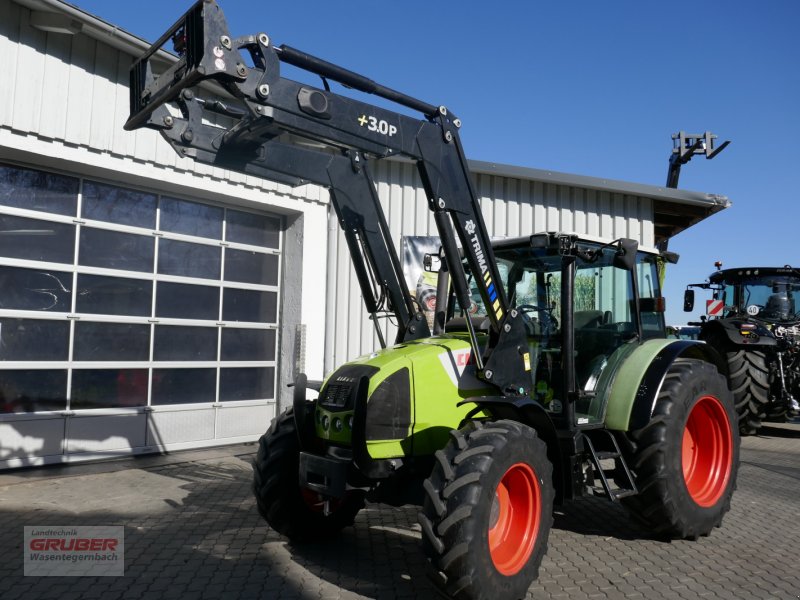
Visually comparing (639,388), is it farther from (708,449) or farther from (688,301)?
(688,301)

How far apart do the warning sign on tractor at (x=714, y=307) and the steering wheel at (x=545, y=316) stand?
7.71 m

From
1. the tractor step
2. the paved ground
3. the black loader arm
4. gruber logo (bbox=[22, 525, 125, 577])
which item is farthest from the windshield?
gruber logo (bbox=[22, 525, 125, 577])

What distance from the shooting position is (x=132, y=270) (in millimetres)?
7961

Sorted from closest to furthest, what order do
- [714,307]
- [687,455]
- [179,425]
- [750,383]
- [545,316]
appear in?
1. [545,316]
2. [687,455]
3. [179,425]
4. [750,383]
5. [714,307]

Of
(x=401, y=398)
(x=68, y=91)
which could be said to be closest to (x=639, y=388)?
(x=401, y=398)

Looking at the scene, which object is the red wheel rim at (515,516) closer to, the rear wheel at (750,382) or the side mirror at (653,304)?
the side mirror at (653,304)

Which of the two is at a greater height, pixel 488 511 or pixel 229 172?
pixel 229 172

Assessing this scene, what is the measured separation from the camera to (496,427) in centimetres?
380

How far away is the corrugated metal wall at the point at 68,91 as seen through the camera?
6.69m

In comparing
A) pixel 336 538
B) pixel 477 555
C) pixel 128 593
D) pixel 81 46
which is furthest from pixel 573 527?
pixel 81 46

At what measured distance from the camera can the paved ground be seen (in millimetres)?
3965

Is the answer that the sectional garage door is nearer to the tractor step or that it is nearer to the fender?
the tractor step

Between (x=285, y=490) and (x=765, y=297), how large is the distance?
953 centimetres

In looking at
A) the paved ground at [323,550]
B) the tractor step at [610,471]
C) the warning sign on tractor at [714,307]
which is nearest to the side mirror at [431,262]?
the tractor step at [610,471]
